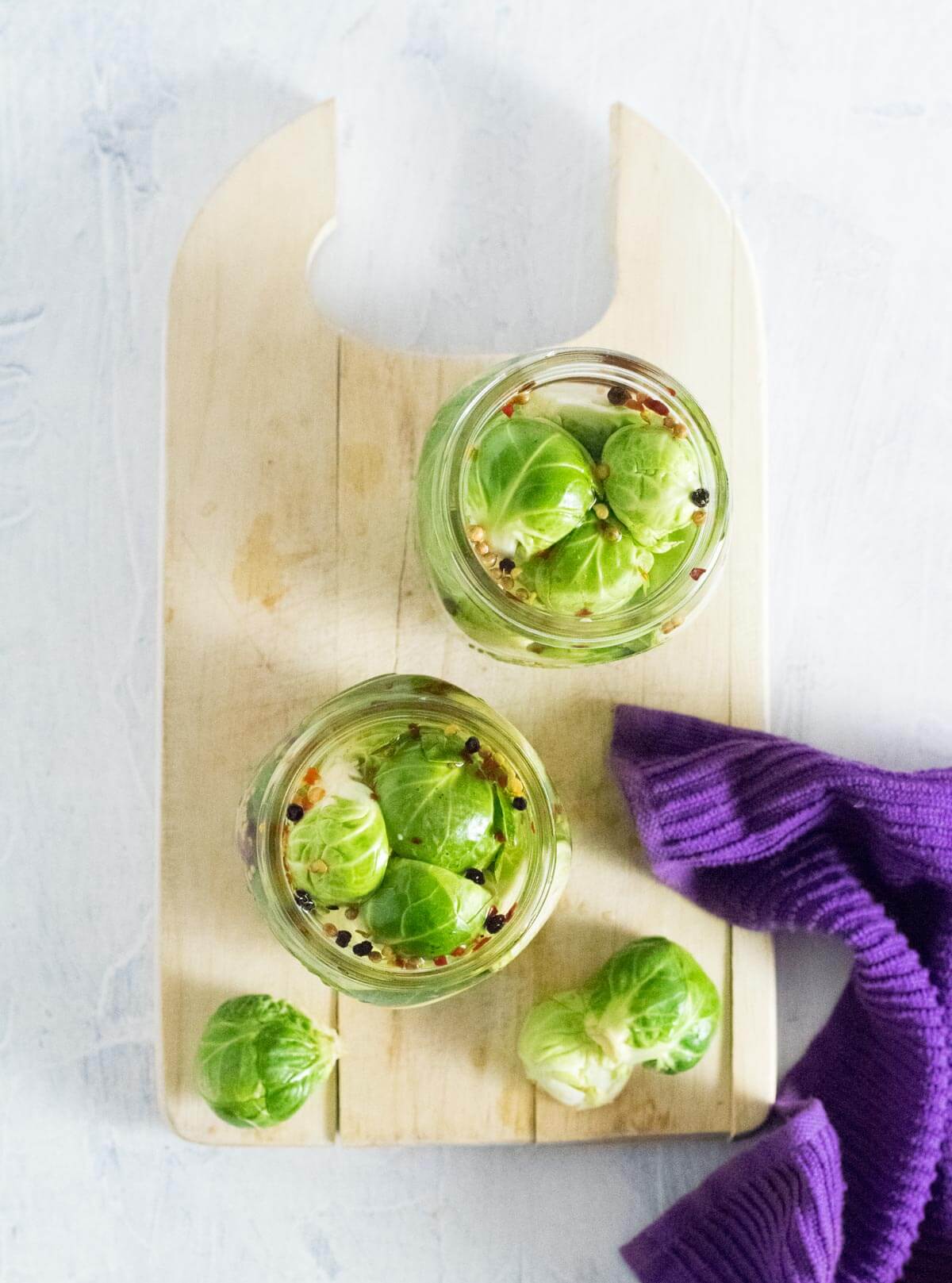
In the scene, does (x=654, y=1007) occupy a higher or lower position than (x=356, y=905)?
lower

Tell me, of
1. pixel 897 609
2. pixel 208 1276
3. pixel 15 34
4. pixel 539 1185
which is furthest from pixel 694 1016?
pixel 15 34

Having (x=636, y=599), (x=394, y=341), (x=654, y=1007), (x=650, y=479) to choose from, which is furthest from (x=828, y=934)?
(x=394, y=341)

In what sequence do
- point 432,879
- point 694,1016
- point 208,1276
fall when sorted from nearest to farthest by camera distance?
point 432,879, point 694,1016, point 208,1276

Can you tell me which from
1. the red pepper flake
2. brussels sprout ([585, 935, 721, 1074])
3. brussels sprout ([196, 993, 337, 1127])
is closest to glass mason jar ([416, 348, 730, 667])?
the red pepper flake

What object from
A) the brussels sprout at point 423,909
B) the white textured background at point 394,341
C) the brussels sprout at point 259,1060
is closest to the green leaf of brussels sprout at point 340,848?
the brussels sprout at point 423,909

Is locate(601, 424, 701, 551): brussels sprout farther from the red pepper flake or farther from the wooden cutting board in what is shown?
the wooden cutting board

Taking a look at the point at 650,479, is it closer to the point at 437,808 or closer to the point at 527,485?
the point at 527,485

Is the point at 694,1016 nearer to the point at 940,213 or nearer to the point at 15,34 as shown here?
the point at 940,213
